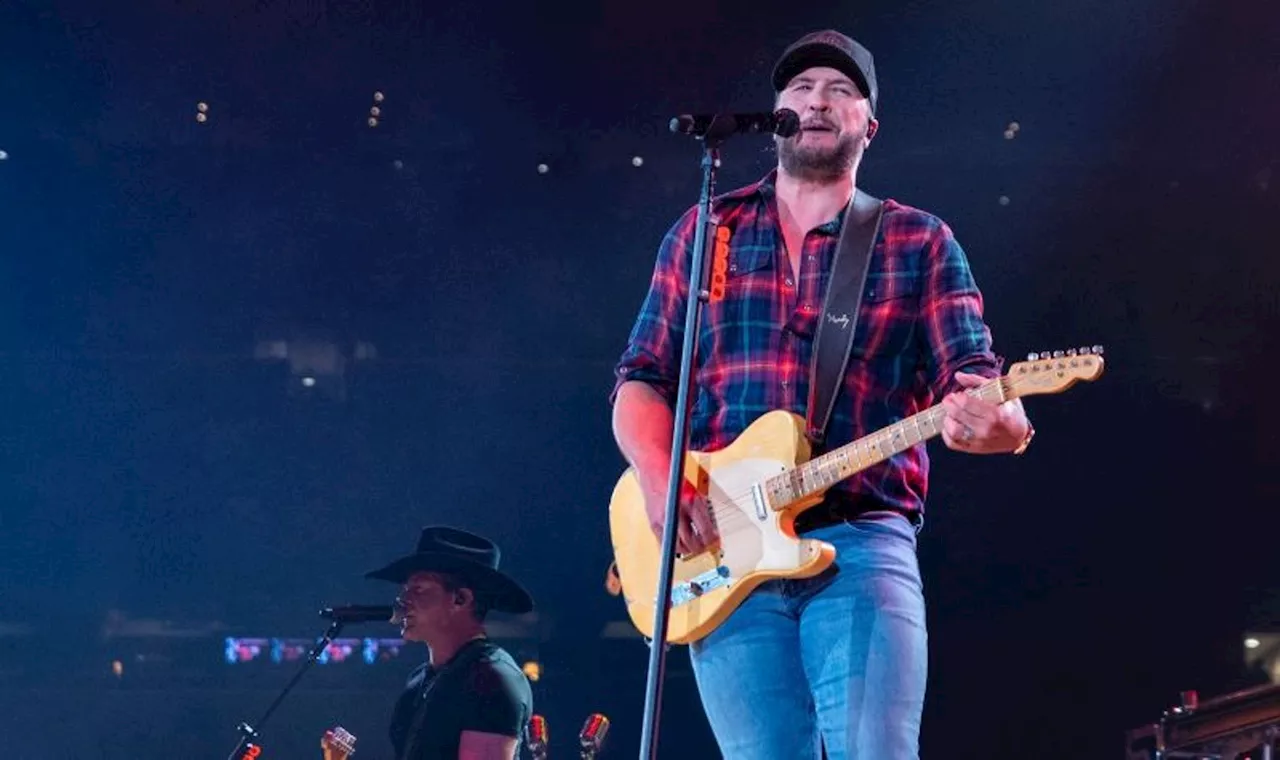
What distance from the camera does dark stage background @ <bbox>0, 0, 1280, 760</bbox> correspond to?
6184mm

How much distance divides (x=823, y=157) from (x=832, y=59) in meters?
0.23

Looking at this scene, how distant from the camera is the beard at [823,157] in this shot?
3.25 m

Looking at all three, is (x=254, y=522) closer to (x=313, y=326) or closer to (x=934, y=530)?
(x=313, y=326)

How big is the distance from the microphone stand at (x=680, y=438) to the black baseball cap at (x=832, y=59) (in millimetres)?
503

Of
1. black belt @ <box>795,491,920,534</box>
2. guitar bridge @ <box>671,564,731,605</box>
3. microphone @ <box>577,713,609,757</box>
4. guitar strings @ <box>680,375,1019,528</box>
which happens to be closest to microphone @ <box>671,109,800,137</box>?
guitar strings @ <box>680,375,1019,528</box>

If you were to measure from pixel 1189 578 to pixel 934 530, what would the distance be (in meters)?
1.62

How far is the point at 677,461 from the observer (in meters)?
2.67

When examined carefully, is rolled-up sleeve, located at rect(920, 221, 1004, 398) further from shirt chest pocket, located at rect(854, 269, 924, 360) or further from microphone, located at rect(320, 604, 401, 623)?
microphone, located at rect(320, 604, 401, 623)

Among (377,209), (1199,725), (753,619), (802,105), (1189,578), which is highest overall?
(377,209)

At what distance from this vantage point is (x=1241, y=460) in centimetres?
859

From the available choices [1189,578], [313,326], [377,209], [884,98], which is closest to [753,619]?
[884,98]

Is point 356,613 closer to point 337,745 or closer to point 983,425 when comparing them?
point 337,745

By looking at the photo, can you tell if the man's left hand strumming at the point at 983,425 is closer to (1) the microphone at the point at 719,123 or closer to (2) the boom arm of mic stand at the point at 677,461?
(2) the boom arm of mic stand at the point at 677,461

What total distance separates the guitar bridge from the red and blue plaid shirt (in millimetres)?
298
